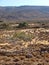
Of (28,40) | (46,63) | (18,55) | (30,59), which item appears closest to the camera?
(46,63)

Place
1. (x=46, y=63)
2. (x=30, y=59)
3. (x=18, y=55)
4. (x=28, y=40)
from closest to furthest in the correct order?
(x=46, y=63), (x=30, y=59), (x=18, y=55), (x=28, y=40)

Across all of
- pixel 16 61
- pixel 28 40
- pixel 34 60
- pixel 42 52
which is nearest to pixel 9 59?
pixel 16 61

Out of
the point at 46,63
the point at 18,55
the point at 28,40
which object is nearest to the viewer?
the point at 46,63

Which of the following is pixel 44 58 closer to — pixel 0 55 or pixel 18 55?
pixel 18 55

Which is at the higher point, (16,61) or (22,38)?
(16,61)

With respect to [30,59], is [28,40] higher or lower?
lower

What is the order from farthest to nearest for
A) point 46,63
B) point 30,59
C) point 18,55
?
1. point 18,55
2. point 30,59
3. point 46,63

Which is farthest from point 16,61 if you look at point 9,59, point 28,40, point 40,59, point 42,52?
point 28,40

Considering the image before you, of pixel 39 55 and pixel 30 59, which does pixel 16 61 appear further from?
pixel 39 55

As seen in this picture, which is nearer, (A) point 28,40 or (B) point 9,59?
(B) point 9,59
